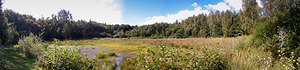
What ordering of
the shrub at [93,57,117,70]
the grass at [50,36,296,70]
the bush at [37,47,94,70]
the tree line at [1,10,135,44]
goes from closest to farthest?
the grass at [50,36,296,70]
the bush at [37,47,94,70]
the shrub at [93,57,117,70]
the tree line at [1,10,135,44]

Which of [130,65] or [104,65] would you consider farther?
[130,65]

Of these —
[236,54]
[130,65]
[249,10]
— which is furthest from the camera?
[249,10]

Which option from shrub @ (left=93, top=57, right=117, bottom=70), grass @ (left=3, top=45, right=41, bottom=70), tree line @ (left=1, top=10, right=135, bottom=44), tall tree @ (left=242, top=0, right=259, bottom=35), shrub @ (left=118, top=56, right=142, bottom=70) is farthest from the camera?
tree line @ (left=1, top=10, right=135, bottom=44)

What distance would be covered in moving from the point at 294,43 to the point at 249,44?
72.6 inches

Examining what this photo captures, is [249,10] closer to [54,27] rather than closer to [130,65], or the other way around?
[130,65]

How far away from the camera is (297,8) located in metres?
6.02

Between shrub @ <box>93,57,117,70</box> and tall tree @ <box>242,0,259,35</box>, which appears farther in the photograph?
tall tree @ <box>242,0,259,35</box>

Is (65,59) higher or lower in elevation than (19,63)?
higher

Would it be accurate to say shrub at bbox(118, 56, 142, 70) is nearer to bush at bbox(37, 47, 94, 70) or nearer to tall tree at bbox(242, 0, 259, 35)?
bush at bbox(37, 47, 94, 70)

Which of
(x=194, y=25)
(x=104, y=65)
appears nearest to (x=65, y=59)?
(x=104, y=65)

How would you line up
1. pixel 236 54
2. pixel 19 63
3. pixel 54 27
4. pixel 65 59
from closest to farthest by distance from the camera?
pixel 65 59 < pixel 236 54 < pixel 19 63 < pixel 54 27

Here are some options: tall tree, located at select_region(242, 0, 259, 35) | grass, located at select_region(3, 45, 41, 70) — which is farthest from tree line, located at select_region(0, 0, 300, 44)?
grass, located at select_region(3, 45, 41, 70)

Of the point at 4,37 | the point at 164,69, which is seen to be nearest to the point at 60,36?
the point at 4,37

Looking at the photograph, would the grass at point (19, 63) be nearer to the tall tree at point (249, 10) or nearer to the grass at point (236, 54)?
the grass at point (236, 54)
